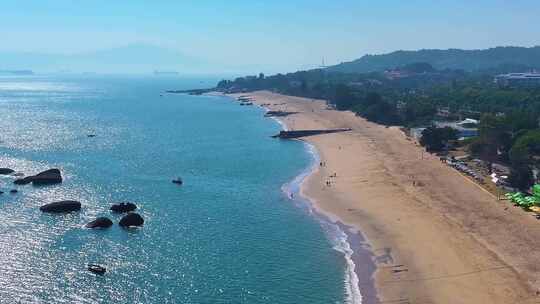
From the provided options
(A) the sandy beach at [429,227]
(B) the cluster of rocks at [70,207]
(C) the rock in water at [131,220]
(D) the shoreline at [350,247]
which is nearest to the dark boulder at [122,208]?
(B) the cluster of rocks at [70,207]

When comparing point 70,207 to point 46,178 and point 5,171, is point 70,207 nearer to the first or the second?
point 46,178

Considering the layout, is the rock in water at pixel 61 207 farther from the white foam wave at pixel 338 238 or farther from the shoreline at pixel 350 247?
the white foam wave at pixel 338 238

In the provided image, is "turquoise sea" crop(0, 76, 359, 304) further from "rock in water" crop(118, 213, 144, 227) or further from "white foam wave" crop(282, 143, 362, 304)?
"rock in water" crop(118, 213, 144, 227)

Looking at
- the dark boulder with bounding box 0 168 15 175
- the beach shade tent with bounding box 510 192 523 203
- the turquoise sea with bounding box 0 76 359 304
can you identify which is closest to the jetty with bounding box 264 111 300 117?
the turquoise sea with bounding box 0 76 359 304

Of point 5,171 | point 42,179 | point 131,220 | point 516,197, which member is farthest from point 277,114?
point 131,220

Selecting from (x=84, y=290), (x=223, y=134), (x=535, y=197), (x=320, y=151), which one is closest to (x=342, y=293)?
(x=84, y=290)
